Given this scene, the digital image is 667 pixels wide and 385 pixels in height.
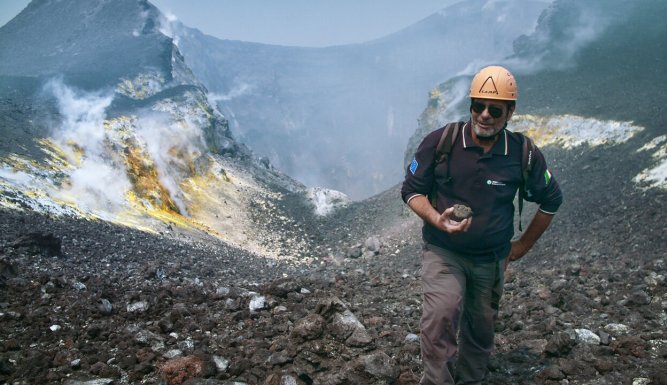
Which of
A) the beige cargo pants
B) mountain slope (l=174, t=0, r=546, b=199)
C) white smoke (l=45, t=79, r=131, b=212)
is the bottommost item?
the beige cargo pants

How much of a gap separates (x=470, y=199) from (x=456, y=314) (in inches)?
34.1

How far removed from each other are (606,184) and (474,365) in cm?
1630

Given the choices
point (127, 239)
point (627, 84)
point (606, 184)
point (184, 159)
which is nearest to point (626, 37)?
point (627, 84)

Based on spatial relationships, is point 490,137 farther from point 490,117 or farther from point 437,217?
point 437,217

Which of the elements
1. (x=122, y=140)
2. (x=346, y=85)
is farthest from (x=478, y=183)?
(x=346, y=85)

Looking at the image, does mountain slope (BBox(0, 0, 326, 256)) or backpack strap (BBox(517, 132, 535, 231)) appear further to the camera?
mountain slope (BBox(0, 0, 326, 256))

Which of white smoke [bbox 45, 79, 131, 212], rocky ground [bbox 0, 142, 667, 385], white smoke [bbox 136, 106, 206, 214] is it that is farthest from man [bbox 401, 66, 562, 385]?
white smoke [bbox 136, 106, 206, 214]

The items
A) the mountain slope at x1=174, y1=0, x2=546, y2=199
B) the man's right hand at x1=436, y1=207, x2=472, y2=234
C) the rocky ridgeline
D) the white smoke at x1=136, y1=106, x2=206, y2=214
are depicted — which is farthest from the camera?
the mountain slope at x1=174, y1=0, x2=546, y2=199

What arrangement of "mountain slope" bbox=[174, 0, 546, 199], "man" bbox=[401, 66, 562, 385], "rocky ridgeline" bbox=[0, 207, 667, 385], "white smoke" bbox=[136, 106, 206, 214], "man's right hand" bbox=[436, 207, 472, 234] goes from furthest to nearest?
"mountain slope" bbox=[174, 0, 546, 199], "white smoke" bbox=[136, 106, 206, 214], "rocky ridgeline" bbox=[0, 207, 667, 385], "man" bbox=[401, 66, 562, 385], "man's right hand" bbox=[436, 207, 472, 234]

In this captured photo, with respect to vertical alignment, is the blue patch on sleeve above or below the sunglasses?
below

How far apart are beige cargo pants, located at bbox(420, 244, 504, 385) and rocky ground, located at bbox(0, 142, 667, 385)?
0.47 metres

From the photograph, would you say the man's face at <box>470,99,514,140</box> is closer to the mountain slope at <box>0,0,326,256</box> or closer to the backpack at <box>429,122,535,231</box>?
the backpack at <box>429,122,535,231</box>

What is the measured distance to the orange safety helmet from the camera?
3.64m

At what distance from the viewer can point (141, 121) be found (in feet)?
86.2
